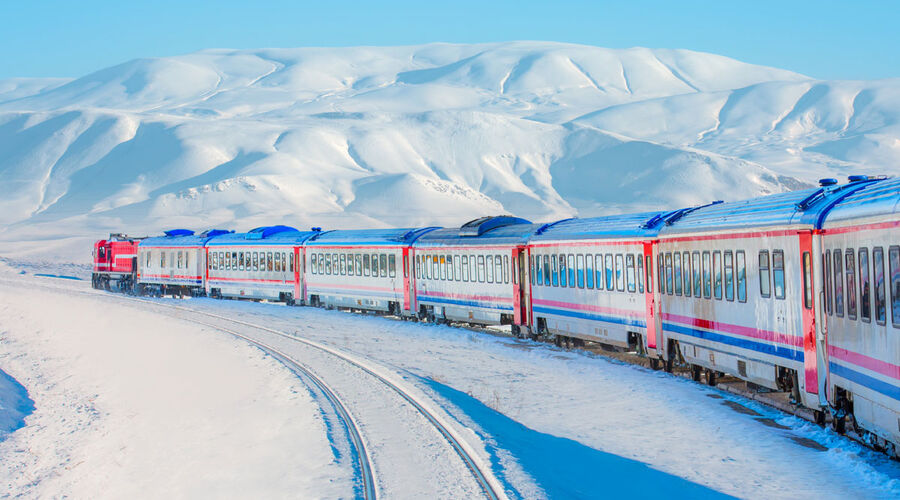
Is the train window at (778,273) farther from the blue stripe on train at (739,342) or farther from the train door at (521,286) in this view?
the train door at (521,286)

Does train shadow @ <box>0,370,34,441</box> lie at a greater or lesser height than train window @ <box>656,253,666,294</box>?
lesser

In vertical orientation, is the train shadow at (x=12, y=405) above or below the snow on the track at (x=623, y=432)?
below

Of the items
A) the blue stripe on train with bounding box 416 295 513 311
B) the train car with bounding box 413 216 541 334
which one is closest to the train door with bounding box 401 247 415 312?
the train car with bounding box 413 216 541 334

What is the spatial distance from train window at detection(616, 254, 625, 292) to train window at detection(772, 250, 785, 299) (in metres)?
7.71

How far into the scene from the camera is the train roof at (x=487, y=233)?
31.0 meters

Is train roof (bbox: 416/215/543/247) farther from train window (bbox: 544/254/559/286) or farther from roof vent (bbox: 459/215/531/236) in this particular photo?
train window (bbox: 544/254/559/286)

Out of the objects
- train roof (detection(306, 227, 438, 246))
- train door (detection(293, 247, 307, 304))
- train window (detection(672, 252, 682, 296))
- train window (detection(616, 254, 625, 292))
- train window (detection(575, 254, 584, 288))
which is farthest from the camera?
train door (detection(293, 247, 307, 304))

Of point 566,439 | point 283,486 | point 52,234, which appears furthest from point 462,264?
point 52,234

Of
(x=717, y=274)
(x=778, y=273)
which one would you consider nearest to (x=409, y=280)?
(x=717, y=274)

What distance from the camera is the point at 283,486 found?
545 inches

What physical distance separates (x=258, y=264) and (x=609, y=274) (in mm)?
28985

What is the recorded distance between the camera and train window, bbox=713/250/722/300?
735 inches

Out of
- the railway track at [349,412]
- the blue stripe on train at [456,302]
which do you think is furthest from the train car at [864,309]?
the blue stripe on train at [456,302]

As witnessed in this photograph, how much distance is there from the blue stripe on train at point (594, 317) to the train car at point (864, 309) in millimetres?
8539
